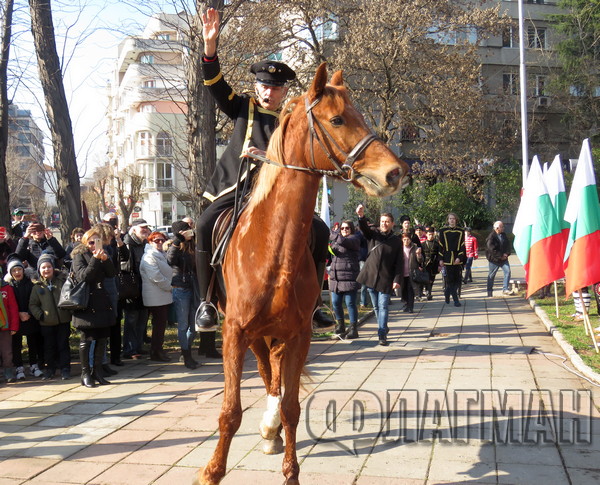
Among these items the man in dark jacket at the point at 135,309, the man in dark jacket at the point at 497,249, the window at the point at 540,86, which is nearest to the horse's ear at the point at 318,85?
the man in dark jacket at the point at 135,309

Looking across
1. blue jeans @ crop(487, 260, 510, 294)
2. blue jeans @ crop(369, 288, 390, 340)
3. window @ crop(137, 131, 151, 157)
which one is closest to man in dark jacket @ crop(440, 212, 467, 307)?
blue jeans @ crop(487, 260, 510, 294)

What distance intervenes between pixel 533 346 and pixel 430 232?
757cm

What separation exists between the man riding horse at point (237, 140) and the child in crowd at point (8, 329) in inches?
182

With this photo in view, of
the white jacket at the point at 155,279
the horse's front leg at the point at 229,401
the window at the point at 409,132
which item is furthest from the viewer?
the window at the point at 409,132

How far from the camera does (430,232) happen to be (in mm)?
17703

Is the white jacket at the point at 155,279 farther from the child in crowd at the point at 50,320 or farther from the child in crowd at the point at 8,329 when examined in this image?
the child in crowd at the point at 8,329

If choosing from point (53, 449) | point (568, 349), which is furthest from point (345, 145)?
point (568, 349)

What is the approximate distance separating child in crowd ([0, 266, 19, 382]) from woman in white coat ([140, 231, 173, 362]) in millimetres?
1966

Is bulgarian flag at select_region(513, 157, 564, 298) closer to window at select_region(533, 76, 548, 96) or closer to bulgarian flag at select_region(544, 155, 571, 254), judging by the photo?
bulgarian flag at select_region(544, 155, 571, 254)

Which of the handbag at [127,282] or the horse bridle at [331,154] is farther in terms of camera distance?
the handbag at [127,282]

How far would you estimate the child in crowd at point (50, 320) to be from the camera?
29.5 feet

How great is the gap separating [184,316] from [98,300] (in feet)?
5.39

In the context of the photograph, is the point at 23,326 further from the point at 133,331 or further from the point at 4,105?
the point at 4,105

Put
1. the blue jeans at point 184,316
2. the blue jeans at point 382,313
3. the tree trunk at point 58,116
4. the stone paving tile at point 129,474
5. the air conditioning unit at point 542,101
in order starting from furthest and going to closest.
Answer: the air conditioning unit at point 542,101 < the tree trunk at point 58,116 < the blue jeans at point 382,313 < the blue jeans at point 184,316 < the stone paving tile at point 129,474
